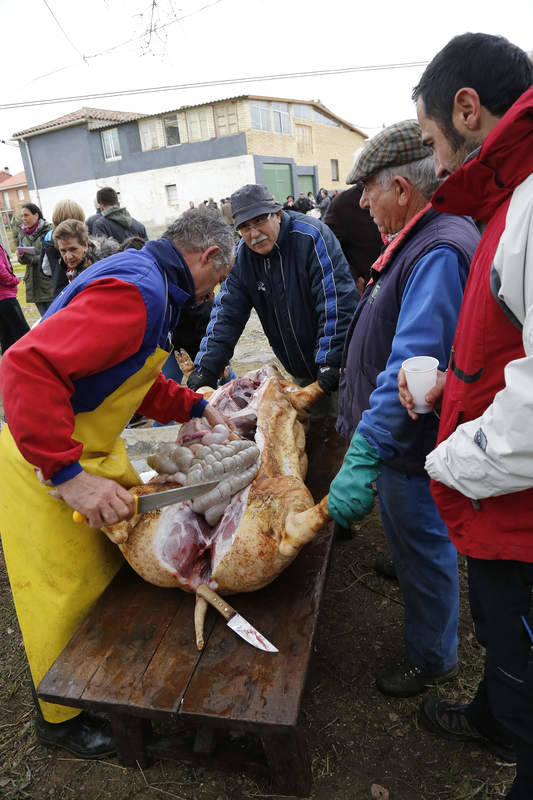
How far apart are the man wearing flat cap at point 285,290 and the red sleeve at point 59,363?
185cm

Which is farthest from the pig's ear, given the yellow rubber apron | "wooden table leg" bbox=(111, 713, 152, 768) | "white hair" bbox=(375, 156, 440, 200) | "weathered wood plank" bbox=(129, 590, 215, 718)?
"white hair" bbox=(375, 156, 440, 200)

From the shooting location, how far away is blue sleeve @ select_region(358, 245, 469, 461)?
1.99m

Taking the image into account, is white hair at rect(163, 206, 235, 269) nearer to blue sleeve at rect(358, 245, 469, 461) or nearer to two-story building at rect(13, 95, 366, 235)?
blue sleeve at rect(358, 245, 469, 461)

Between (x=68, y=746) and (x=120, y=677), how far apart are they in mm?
777

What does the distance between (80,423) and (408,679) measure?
6.59ft

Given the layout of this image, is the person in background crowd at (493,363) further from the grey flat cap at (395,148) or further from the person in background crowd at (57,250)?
the person in background crowd at (57,250)

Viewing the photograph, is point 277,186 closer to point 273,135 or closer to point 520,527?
point 273,135

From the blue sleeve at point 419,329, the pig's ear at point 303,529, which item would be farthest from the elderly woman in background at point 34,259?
the blue sleeve at point 419,329

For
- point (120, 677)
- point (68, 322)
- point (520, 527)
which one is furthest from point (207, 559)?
point (520, 527)

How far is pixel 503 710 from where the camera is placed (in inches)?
65.4

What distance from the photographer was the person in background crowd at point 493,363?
4.14 feet

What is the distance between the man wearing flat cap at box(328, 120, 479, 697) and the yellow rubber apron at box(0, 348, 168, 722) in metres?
0.99

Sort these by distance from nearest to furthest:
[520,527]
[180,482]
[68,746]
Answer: [520,527]
[68,746]
[180,482]

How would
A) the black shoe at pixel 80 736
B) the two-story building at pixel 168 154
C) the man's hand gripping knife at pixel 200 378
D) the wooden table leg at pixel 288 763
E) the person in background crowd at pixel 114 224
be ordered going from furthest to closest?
the two-story building at pixel 168 154 < the person in background crowd at pixel 114 224 < the man's hand gripping knife at pixel 200 378 < the black shoe at pixel 80 736 < the wooden table leg at pixel 288 763
